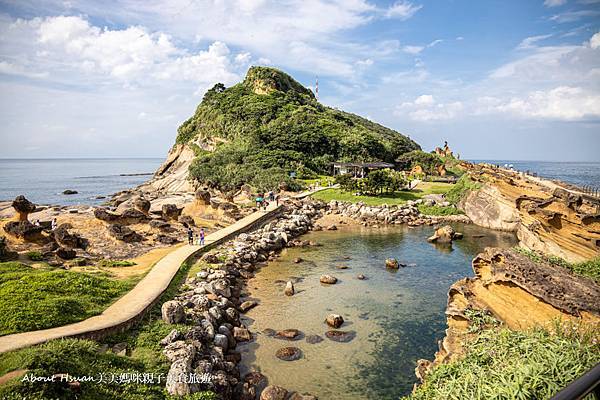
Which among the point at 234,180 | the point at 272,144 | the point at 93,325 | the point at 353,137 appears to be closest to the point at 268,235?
the point at 93,325

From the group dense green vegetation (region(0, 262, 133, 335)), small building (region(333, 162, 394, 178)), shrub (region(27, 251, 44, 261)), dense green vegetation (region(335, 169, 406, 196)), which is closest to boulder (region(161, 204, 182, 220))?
shrub (region(27, 251, 44, 261))

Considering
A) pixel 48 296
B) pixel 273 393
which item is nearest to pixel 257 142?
pixel 48 296

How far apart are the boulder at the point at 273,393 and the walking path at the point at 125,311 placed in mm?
5491

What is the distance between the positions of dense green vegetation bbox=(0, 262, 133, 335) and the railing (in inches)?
555

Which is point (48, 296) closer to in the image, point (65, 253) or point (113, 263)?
point (113, 263)

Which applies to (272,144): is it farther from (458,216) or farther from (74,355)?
(74,355)

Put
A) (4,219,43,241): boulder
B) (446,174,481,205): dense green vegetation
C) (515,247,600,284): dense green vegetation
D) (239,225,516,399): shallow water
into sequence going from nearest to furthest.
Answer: (515,247,600,284): dense green vegetation, (239,225,516,399): shallow water, (4,219,43,241): boulder, (446,174,481,205): dense green vegetation

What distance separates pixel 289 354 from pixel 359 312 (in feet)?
16.7

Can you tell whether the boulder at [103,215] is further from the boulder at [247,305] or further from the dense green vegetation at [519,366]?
the dense green vegetation at [519,366]

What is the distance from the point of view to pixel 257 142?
2724 inches

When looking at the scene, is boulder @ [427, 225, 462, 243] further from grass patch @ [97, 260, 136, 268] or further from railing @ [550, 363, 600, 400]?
railing @ [550, 363, 600, 400]

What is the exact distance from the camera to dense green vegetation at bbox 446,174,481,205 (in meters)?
42.0

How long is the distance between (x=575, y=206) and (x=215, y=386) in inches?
763

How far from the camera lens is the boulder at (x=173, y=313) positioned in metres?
13.8
